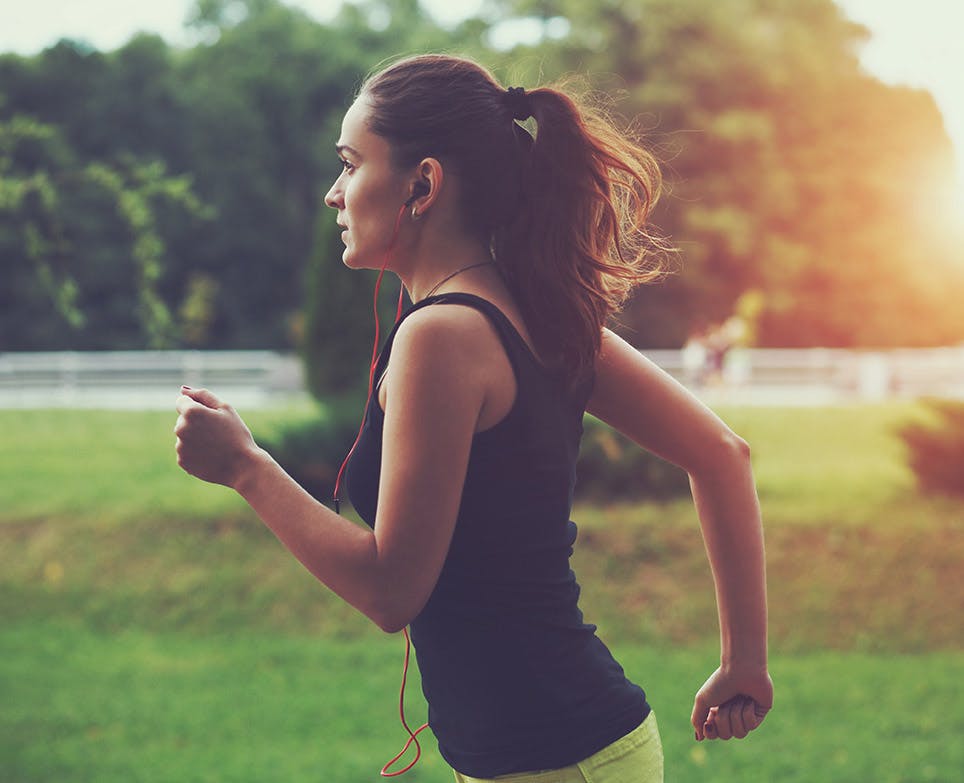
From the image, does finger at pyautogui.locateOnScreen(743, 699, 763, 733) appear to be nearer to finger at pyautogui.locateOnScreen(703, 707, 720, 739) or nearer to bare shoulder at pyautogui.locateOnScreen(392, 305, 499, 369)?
finger at pyautogui.locateOnScreen(703, 707, 720, 739)

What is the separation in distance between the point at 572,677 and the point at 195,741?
5654mm

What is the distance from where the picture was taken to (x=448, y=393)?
148cm

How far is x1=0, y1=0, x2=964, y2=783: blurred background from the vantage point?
6594 mm

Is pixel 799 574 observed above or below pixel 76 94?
above

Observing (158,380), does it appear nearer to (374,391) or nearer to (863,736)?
(863,736)

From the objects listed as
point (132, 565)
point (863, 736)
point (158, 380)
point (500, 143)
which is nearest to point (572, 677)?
point (500, 143)

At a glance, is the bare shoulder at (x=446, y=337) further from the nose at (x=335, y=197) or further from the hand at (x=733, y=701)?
the hand at (x=733, y=701)

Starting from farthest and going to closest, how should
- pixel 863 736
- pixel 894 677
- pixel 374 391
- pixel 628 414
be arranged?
pixel 894 677 → pixel 863 736 → pixel 628 414 → pixel 374 391

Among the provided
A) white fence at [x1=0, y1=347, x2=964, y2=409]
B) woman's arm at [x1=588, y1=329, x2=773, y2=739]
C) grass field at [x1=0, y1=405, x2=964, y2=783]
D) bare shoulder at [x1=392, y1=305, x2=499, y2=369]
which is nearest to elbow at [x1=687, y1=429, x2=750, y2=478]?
woman's arm at [x1=588, y1=329, x2=773, y2=739]

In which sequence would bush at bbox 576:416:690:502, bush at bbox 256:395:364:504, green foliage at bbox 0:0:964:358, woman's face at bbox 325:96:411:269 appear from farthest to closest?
green foliage at bbox 0:0:964:358
bush at bbox 576:416:690:502
bush at bbox 256:395:364:504
woman's face at bbox 325:96:411:269

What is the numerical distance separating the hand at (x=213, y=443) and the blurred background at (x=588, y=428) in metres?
0.87

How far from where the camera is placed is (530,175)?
1.75 meters

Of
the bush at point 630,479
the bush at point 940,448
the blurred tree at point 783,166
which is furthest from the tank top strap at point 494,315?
the blurred tree at point 783,166

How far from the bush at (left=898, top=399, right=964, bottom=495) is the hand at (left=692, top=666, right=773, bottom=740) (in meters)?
9.82
